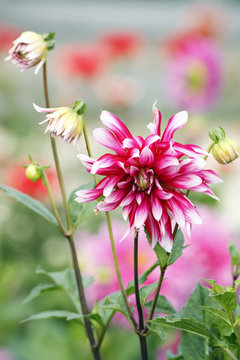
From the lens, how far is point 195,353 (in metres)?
0.35

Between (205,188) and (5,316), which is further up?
(205,188)

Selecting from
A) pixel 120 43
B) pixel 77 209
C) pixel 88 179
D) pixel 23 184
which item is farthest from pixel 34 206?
pixel 120 43

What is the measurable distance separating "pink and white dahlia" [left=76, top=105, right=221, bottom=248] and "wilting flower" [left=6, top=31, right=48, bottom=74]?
9cm

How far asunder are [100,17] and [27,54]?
334cm

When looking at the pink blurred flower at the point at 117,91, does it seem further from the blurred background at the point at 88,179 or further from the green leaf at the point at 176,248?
the green leaf at the point at 176,248

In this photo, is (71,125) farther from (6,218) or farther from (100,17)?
(100,17)

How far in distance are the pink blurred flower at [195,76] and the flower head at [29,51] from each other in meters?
0.70

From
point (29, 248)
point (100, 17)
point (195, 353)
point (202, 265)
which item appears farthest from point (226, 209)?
point (100, 17)

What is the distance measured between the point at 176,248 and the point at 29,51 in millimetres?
150

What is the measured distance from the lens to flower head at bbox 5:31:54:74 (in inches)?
14.8

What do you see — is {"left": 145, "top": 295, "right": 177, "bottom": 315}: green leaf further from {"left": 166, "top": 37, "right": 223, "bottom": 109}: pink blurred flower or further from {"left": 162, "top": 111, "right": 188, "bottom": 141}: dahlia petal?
{"left": 166, "top": 37, "right": 223, "bottom": 109}: pink blurred flower

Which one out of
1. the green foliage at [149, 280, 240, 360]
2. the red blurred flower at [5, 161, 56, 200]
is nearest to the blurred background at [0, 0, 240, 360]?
the red blurred flower at [5, 161, 56, 200]

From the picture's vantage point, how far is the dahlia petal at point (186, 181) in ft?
0.96

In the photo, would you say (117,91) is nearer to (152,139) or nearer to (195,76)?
(195,76)
